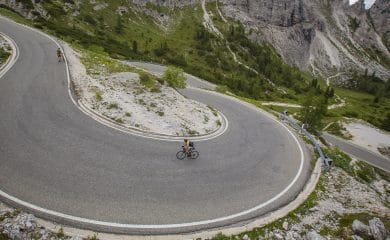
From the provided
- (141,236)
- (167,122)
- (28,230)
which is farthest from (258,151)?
(28,230)

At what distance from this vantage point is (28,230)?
9086mm

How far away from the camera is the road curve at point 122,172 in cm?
1066

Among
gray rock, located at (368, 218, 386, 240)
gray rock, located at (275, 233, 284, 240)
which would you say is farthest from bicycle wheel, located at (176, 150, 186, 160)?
gray rock, located at (368, 218, 386, 240)

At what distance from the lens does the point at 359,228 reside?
37.6 ft

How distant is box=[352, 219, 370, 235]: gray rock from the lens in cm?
1127

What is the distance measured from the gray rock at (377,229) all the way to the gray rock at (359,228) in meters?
0.21

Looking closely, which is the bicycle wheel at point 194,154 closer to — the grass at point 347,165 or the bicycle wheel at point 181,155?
the bicycle wheel at point 181,155

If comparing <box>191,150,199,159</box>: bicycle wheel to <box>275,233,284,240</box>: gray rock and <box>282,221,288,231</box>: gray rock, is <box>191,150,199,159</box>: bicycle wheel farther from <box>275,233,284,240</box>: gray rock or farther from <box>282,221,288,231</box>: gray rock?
<box>275,233,284,240</box>: gray rock

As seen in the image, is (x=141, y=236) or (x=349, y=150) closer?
(x=141, y=236)

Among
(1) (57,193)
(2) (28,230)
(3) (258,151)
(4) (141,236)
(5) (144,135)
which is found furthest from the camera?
(3) (258,151)

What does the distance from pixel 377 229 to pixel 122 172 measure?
37.8 ft

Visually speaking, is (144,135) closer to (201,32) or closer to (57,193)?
(57,193)

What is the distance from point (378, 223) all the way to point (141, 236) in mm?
9957

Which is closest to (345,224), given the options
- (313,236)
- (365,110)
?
(313,236)
